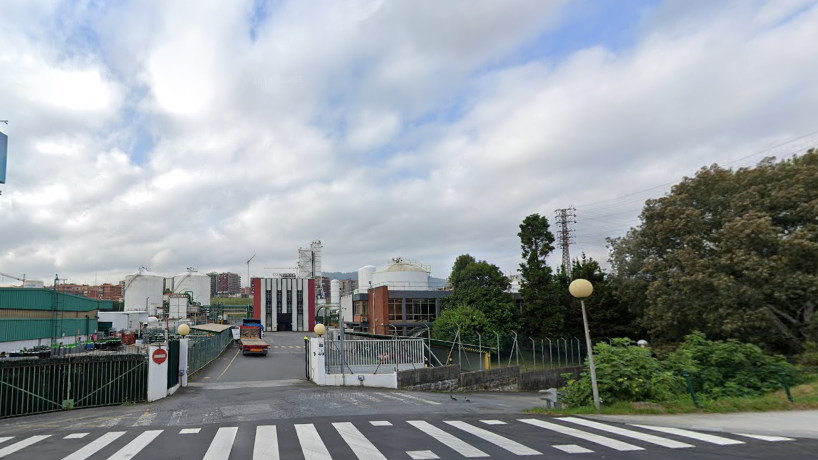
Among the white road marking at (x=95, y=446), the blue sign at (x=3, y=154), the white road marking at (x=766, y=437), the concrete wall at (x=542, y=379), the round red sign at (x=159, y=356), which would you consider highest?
the blue sign at (x=3, y=154)

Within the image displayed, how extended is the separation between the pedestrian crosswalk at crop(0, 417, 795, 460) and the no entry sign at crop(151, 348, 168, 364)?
7.85 meters

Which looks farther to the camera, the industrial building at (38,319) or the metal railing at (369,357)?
the industrial building at (38,319)

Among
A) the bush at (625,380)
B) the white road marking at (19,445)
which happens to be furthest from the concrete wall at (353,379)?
the white road marking at (19,445)

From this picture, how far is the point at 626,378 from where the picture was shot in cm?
1357

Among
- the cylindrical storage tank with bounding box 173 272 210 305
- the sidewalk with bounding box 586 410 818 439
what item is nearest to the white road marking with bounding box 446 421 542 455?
the sidewalk with bounding box 586 410 818 439

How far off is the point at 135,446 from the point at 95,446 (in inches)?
36.0

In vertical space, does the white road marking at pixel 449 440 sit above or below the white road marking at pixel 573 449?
below

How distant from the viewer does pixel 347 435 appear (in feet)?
35.0

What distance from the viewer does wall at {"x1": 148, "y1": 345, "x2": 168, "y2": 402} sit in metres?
19.5

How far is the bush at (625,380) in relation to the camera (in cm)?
1341

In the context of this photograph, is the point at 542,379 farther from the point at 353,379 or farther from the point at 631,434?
the point at 631,434

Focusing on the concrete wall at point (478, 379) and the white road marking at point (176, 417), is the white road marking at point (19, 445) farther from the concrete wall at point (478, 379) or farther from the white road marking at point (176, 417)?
the concrete wall at point (478, 379)

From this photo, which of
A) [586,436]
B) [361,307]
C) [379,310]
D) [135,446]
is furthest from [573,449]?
[361,307]

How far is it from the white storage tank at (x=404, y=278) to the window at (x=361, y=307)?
3521 mm
